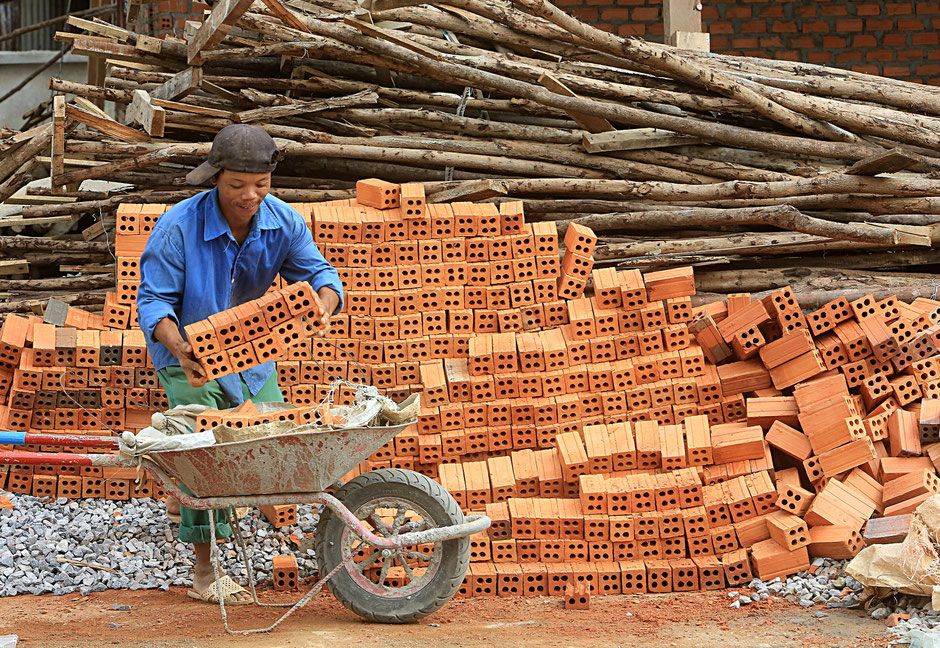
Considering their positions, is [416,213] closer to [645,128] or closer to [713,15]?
[645,128]

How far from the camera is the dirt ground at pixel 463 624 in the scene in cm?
428

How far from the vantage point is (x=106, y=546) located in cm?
572

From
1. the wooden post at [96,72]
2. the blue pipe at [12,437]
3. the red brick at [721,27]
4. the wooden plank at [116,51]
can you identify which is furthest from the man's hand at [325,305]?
the red brick at [721,27]

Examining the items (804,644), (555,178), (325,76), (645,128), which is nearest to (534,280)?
(555,178)

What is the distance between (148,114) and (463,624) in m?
3.80

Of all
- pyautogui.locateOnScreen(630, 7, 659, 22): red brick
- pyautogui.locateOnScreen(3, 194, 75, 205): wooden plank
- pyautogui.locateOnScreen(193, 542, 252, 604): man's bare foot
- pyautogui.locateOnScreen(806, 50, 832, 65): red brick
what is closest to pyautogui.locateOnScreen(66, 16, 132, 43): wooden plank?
pyautogui.locateOnScreen(3, 194, 75, 205): wooden plank

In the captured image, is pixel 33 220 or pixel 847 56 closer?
pixel 33 220

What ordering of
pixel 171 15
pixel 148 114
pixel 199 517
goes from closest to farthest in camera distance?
1. pixel 199 517
2. pixel 148 114
3. pixel 171 15

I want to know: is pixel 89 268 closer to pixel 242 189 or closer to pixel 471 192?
pixel 471 192

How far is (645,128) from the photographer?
7.55 meters

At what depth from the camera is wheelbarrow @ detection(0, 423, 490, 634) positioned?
4.12m

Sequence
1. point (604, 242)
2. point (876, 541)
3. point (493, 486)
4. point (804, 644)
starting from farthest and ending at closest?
point (604, 242) < point (493, 486) < point (876, 541) < point (804, 644)

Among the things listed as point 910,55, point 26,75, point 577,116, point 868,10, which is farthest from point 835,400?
point 26,75

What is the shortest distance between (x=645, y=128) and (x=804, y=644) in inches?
167
